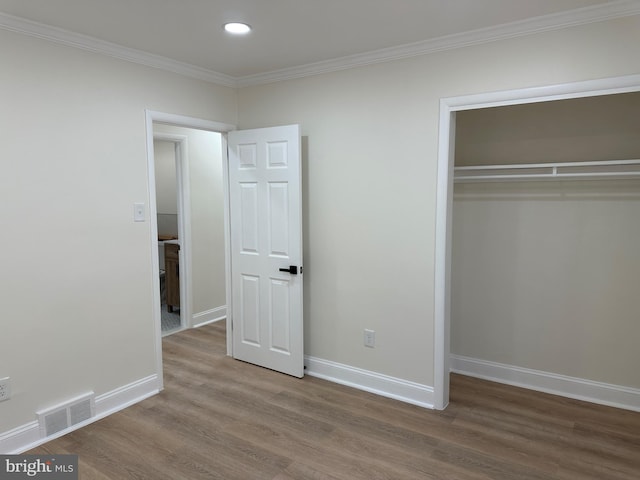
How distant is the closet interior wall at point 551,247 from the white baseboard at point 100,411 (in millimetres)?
2522

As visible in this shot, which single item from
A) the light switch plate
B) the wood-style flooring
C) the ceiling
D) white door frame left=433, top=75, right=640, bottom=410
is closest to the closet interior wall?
the wood-style flooring

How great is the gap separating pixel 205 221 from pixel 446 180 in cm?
305

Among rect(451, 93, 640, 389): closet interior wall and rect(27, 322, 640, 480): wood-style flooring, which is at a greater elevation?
rect(451, 93, 640, 389): closet interior wall

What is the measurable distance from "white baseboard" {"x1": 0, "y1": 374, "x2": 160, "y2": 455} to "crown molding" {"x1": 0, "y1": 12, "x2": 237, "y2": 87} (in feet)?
7.62

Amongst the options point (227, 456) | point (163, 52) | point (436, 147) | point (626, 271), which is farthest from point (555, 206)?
point (163, 52)

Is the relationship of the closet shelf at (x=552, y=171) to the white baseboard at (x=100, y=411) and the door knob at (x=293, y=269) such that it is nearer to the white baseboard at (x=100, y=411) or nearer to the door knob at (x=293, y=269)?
Result: the door knob at (x=293, y=269)

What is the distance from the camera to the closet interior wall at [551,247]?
3025 mm

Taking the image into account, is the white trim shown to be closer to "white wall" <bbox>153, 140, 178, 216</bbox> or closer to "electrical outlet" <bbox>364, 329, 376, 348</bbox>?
"electrical outlet" <bbox>364, 329, 376, 348</bbox>

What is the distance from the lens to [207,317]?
17.0 ft

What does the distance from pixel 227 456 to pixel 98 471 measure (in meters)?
0.70

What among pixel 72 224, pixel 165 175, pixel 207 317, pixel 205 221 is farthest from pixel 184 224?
pixel 72 224

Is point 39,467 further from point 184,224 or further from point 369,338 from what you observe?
point 184,224

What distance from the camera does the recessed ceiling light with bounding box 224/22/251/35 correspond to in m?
2.55

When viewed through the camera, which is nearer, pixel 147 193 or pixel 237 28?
pixel 237 28
